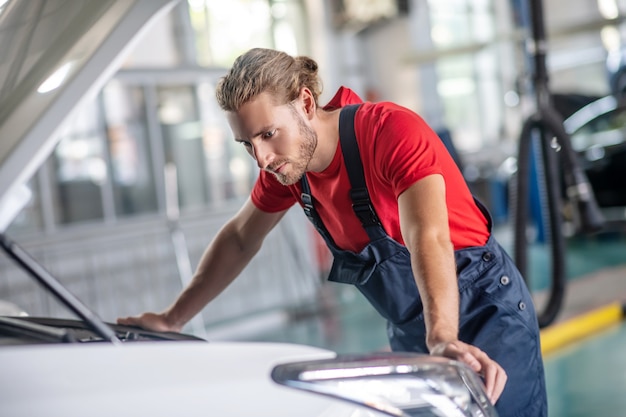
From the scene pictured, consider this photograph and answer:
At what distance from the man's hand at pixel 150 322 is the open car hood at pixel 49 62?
2.03 ft

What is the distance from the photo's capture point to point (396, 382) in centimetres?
116

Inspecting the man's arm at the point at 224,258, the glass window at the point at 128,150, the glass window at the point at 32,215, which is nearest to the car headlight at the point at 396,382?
the man's arm at the point at 224,258

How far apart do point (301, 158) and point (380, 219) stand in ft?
0.85

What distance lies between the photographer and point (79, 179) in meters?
7.88

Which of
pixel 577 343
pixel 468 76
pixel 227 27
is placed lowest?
pixel 577 343

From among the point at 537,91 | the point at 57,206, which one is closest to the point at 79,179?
the point at 57,206

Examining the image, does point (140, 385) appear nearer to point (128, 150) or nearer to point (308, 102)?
point (308, 102)

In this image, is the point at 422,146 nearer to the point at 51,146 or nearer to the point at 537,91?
the point at 51,146

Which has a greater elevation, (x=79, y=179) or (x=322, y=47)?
(x=322, y=47)

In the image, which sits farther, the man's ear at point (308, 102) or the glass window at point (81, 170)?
the glass window at point (81, 170)

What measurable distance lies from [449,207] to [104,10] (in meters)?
0.93

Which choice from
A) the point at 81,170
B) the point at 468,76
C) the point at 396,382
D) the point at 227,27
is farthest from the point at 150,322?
the point at 468,76

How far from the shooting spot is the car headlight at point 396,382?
1116 mm

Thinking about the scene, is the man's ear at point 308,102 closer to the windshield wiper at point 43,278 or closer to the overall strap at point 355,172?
the overall strap at point 355,172
